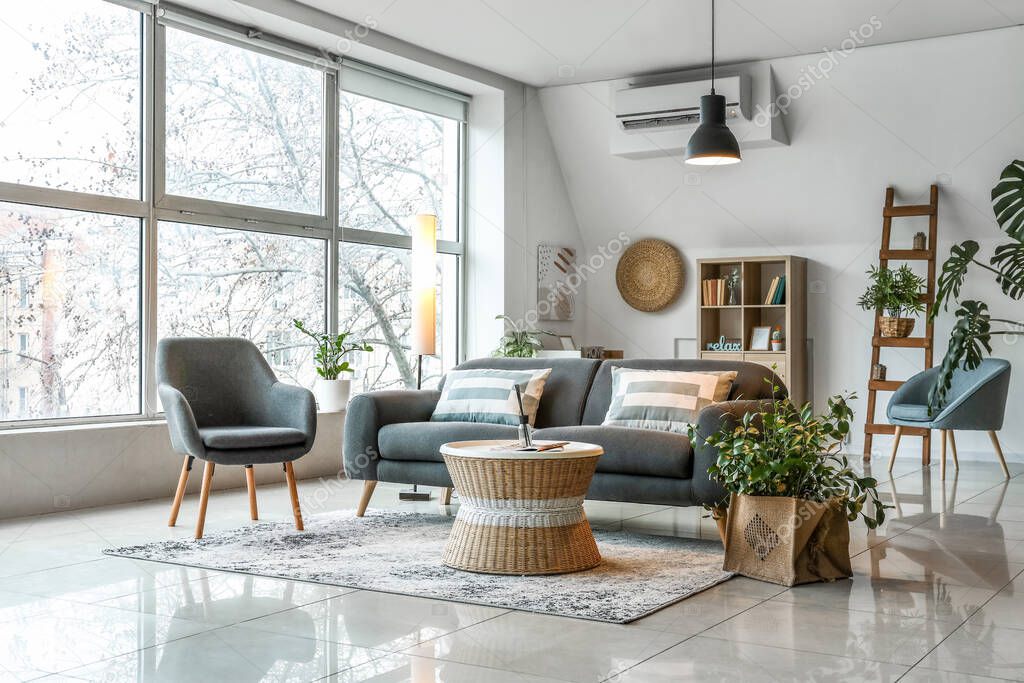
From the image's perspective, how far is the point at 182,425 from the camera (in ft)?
14.3

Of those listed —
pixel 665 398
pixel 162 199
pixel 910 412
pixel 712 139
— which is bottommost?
pixel 910 412

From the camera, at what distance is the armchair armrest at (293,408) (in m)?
4.71

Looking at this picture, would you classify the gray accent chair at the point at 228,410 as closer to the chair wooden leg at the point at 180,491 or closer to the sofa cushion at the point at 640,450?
the chair wooden leg at the point at 180,491

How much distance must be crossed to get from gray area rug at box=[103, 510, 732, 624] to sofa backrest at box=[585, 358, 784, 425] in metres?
0.63

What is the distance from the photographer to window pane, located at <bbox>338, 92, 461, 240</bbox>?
7.15 metres

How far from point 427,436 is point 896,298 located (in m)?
4.14

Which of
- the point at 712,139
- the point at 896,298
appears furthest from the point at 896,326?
the point at 712,139

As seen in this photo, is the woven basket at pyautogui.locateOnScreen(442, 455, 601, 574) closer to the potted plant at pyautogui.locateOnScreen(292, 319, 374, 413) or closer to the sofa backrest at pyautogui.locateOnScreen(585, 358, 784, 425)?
the sofa backrest at pyautogui.locateOnScreen(585, 358, 784, 425)

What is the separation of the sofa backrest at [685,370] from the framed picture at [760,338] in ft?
10.9

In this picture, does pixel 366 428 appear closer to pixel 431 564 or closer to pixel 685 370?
pixel 431 564

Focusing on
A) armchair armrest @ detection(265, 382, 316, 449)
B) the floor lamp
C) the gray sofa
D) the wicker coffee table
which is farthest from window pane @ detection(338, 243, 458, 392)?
the wicker coffee table

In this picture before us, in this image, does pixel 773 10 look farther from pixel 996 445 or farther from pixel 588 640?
pixel 588 640

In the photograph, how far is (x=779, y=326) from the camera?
809 centimetres

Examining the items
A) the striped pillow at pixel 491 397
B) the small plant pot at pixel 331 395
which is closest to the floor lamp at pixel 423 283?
the small plant pot at pixel 331 395
